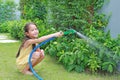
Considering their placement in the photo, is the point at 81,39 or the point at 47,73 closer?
the point at 47,73

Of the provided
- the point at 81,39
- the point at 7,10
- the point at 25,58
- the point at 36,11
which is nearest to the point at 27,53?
the point at 25,58

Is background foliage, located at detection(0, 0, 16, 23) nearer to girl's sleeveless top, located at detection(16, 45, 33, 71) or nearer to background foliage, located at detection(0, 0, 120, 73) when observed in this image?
background foliage, located at detection(0, 0, 120, 73)

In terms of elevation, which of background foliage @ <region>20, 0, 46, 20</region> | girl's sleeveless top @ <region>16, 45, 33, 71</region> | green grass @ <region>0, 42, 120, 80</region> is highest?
Answer: background foliage @ <region>20, 0, 46, 20</region>

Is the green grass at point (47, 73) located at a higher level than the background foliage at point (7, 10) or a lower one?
lower

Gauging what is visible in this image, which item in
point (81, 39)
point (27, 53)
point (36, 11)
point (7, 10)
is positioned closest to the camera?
point (27, 53)

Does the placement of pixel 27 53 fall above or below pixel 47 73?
above

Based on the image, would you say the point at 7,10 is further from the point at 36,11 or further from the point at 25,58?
the point at 25,58

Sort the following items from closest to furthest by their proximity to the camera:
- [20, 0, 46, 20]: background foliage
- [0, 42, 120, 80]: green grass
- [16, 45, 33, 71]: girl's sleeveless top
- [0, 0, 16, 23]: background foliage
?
[0, 42, 120, 80]: green grass, [16, 45, 33, 71]: girl's sleeveless top, [20, 0, 46, 20]: background foliage, [0, 0, 16, 23]: background foliage

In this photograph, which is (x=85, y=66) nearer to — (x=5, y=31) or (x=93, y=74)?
(x=93, y=74)

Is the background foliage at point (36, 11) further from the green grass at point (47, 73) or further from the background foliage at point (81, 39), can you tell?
the green grass at point (47, 73)

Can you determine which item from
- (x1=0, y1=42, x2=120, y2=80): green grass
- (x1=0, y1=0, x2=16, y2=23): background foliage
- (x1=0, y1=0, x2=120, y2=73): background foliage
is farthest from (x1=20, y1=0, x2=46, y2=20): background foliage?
(x1=0, y1=0, x2=16, y2=23): background foliage

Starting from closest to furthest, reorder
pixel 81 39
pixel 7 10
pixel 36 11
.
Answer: pixel 81 39, pixel 36 11, pixel 7 10

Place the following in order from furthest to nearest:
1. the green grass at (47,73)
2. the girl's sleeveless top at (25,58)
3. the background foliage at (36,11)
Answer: the background foliage at (36,11), the girl's sleeveless top at (25,58), the green grass at (47,73)

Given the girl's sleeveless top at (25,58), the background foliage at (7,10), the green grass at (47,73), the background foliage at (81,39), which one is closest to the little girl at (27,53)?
the girl's sleeveless top at (25,58)
